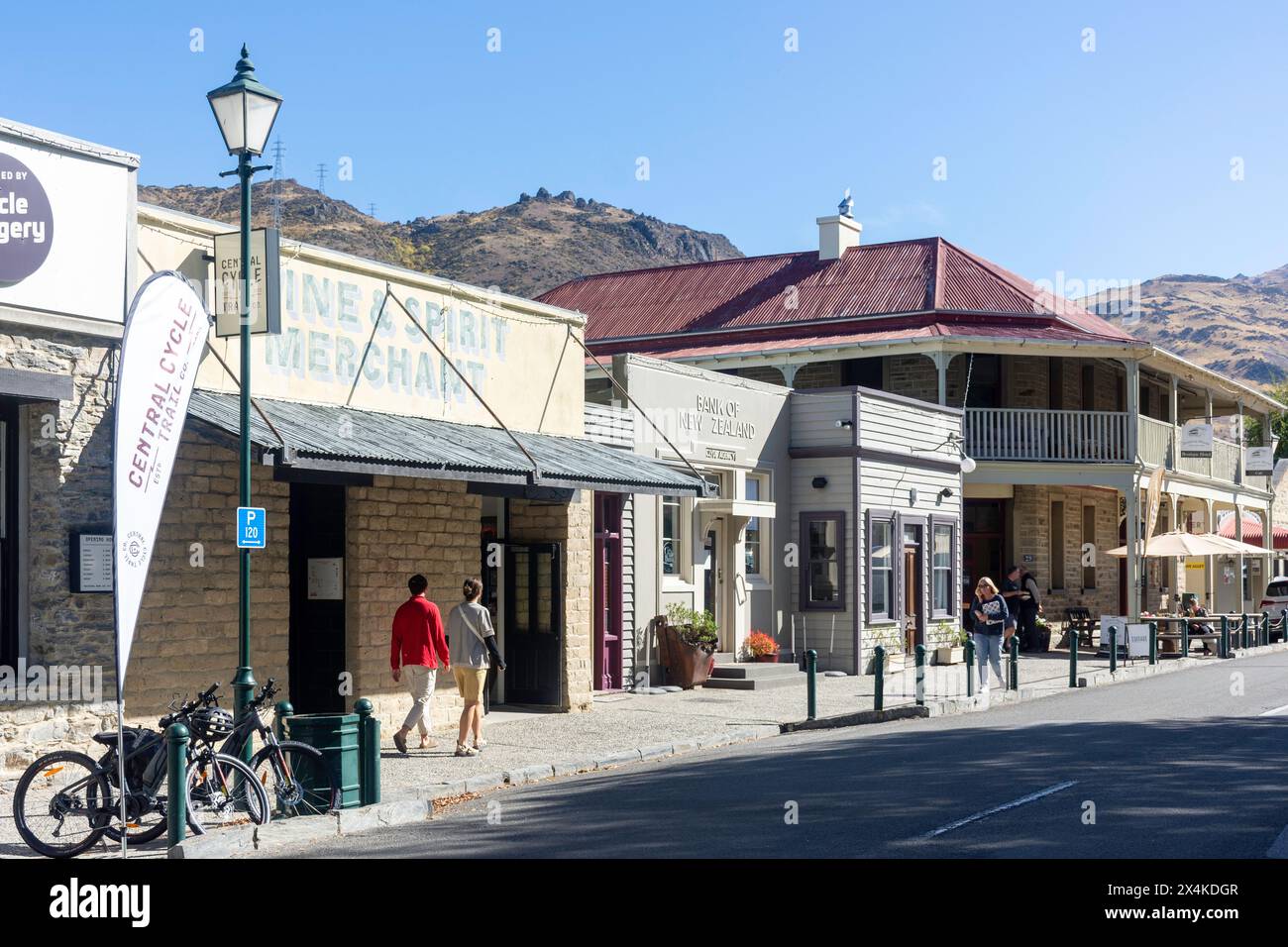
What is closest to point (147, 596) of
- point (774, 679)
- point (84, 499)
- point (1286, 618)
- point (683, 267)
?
point (84, 499)

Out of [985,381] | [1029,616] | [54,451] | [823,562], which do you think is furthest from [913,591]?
[54,451]

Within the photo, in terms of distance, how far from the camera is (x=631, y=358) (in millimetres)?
20109

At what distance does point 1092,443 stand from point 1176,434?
4.76 meters

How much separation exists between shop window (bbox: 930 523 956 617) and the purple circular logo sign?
18243 millimetres

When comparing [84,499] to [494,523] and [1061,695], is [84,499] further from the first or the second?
[1061,695]

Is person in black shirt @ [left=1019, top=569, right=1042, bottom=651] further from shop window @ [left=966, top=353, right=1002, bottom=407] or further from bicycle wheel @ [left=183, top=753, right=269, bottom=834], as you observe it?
bicycle wheel @ [left=183, top=753, right=269, bottom=834]

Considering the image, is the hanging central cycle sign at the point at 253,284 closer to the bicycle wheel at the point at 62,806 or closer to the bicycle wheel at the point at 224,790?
the bicycle wheel at the point at 224,790

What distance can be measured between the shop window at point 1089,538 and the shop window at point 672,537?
16534mm

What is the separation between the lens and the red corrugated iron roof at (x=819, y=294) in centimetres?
3259

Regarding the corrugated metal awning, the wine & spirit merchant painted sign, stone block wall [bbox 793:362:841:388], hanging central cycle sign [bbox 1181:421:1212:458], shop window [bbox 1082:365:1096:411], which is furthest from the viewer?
shop window [bbox 1082:365:1096:411]

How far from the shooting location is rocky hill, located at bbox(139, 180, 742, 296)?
87525mm

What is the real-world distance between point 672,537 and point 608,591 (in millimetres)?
1968

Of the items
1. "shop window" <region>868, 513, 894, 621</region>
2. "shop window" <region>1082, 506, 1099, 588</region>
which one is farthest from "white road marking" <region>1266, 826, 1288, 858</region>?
"shop window" <region>1082, 506, 1099, 588</region>

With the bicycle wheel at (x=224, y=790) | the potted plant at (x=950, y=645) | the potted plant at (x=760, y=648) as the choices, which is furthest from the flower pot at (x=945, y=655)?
the bicycle wheel at (x=224, y=790)
